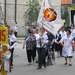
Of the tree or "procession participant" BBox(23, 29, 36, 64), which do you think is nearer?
"procession participant" BBox(23, 29, 36, 64)

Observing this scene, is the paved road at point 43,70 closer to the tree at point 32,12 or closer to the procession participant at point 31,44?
the procession participant at point 31,44

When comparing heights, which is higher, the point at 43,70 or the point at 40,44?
the point at 40,44

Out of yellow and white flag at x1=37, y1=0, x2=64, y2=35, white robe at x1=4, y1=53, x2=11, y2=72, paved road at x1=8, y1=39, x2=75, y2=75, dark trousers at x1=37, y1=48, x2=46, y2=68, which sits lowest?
paved road at x1=8, y1=39, x2=75, y2=75

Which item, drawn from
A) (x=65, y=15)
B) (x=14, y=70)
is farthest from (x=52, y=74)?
(x=65, y=15)

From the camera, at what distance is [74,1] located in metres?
62.5

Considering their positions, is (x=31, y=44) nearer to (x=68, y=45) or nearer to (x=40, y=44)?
(x=40, y=44)

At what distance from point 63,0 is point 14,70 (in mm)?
52773

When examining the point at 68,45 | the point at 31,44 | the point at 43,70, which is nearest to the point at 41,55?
the point at 43,70

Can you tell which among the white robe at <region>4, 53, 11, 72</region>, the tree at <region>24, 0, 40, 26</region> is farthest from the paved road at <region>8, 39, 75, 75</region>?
the tree at <region>24, 0, 40, 26</region>

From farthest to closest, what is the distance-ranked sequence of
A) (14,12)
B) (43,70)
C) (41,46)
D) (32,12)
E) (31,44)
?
(14,12) → (32,12) → (31,44) → (41,46) → (43,70)

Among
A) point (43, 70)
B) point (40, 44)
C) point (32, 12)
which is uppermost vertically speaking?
point (32, 12)

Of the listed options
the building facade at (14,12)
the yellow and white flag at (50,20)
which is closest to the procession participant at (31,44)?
the yellow and white flag at (50,20)

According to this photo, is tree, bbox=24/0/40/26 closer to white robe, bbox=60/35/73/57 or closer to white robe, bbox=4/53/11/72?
white robe, bbox=60/35/73/57

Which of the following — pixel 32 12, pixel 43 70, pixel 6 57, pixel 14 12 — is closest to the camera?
pixel 6 57
